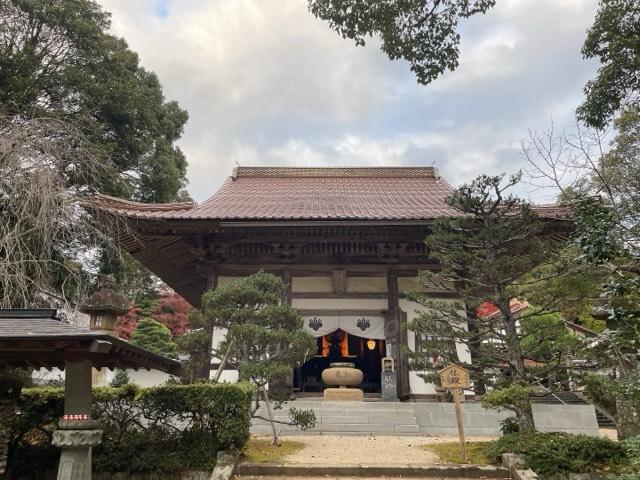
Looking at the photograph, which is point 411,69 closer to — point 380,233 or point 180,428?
point 380,233

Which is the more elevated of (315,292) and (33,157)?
(33,157)

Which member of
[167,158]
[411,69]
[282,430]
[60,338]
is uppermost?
[167,158]

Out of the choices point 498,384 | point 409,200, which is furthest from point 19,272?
point 409,200

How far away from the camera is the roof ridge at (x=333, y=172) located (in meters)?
17.0

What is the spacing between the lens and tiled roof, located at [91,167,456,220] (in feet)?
34.2

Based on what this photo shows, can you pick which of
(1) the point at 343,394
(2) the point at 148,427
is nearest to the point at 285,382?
(1) the point at 343,394

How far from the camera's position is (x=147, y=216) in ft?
32.6

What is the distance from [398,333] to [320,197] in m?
5.06

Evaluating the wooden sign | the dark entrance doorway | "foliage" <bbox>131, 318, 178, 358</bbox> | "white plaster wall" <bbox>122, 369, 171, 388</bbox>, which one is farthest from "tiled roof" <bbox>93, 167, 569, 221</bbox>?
"foliage" <bbox>131, 318, 178, 358</bbox>

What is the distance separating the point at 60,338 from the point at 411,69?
18.2ft

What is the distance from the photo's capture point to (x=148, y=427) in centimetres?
607

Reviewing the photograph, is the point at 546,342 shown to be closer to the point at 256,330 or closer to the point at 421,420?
the point at 421,420

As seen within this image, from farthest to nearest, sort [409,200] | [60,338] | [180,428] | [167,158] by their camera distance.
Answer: [167,158]
[409,200]
[180,428]
[60,338]

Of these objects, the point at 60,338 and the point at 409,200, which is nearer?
the point at 60,338
